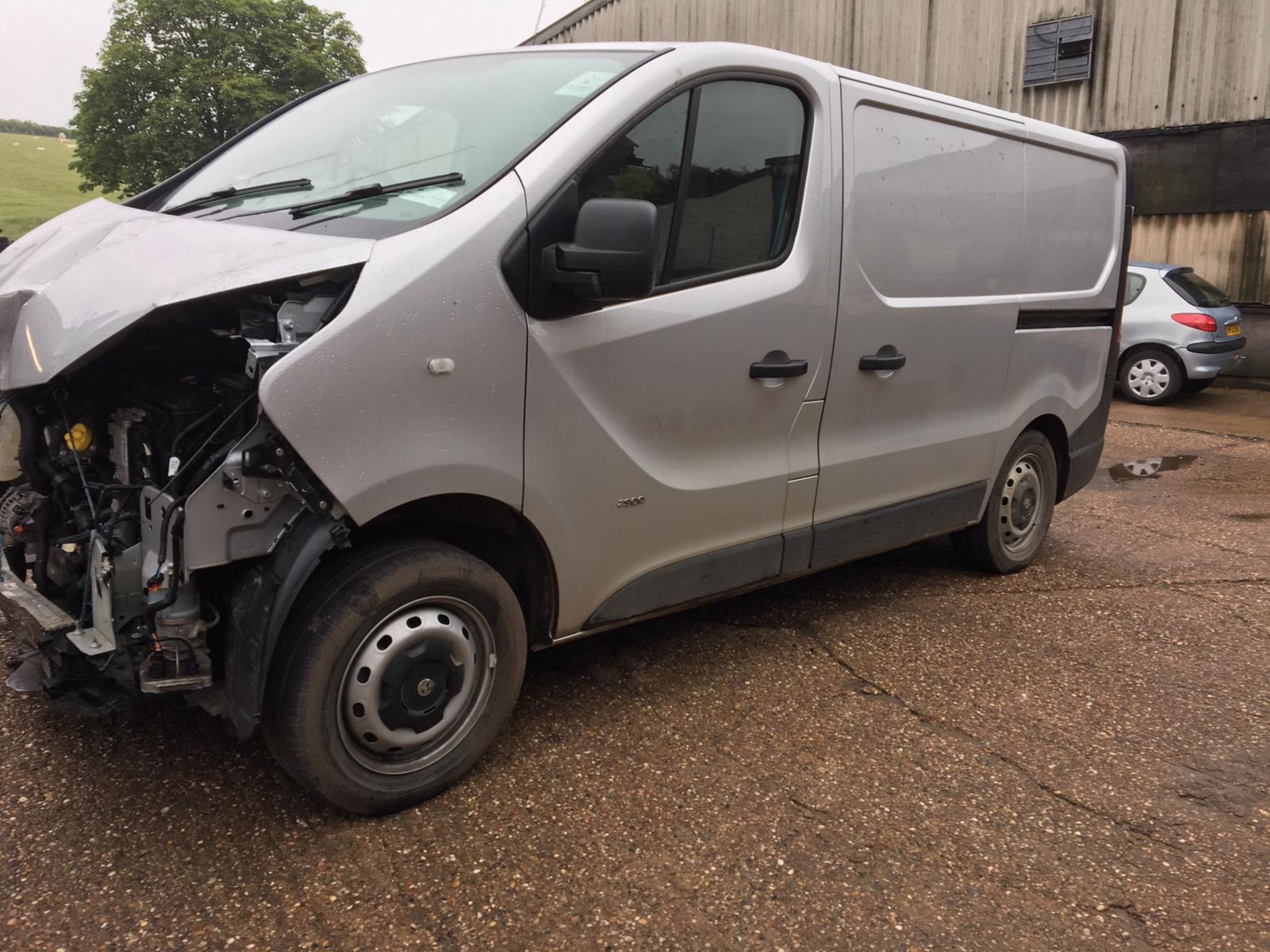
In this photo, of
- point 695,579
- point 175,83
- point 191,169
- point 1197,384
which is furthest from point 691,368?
point 175,83

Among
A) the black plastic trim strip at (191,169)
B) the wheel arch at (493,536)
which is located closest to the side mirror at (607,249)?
the wheel arch at (493,536)

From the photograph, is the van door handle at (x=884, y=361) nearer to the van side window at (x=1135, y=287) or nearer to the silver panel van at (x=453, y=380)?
the silver panel van at (x=453, y=380)

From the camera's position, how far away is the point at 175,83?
38656 millimetres

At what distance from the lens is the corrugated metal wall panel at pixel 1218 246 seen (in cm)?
1317

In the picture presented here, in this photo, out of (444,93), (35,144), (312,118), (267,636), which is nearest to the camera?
(267,636)

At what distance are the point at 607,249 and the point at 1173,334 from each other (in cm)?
1051

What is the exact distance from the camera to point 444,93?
341 cm

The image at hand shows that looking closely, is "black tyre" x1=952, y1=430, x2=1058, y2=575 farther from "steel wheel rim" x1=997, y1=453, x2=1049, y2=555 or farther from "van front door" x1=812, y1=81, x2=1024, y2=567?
"van front door" x1=812, y1=81, x2=1024, y2=567

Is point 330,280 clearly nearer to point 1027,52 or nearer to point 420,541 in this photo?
point 420,541

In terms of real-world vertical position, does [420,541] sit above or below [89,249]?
below

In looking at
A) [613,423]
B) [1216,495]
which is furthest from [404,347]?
[1216,495]

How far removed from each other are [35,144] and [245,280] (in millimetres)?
41121

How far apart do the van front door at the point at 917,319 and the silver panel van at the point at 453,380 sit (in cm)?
2

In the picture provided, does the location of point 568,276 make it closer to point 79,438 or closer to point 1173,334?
point 79,438
